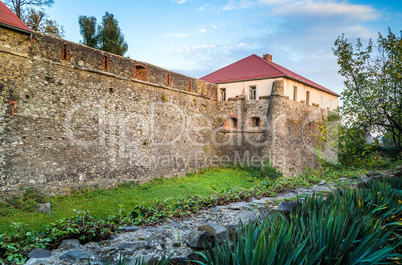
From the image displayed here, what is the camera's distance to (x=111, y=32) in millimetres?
20891

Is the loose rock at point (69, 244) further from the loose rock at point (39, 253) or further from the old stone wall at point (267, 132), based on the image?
the old stone wall at point (267, 132)

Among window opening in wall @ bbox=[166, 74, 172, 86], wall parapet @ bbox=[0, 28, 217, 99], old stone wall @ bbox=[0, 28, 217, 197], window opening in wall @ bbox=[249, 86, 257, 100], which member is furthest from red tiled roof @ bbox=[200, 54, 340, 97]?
window opening in wall @ bbox=[166, 74, 172, 86]

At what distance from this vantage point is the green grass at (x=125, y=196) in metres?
7.40

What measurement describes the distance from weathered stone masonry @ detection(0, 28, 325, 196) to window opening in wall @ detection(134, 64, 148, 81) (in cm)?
5

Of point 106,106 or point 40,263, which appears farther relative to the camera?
point 106,106

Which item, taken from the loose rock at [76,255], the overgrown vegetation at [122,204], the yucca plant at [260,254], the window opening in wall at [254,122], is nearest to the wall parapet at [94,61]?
the window opening in wall at [254,122]

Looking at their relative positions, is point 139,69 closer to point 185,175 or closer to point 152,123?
point 152,123

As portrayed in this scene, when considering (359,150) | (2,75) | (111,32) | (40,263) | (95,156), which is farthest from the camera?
(111,32)

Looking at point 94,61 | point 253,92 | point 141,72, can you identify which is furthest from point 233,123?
point 94,61

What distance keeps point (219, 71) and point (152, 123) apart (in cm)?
826

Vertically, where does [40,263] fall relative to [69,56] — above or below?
below

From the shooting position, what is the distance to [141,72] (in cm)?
1282

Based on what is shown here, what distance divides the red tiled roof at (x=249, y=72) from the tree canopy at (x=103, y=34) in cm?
753

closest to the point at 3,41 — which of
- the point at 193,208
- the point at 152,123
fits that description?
the point at 152,123
